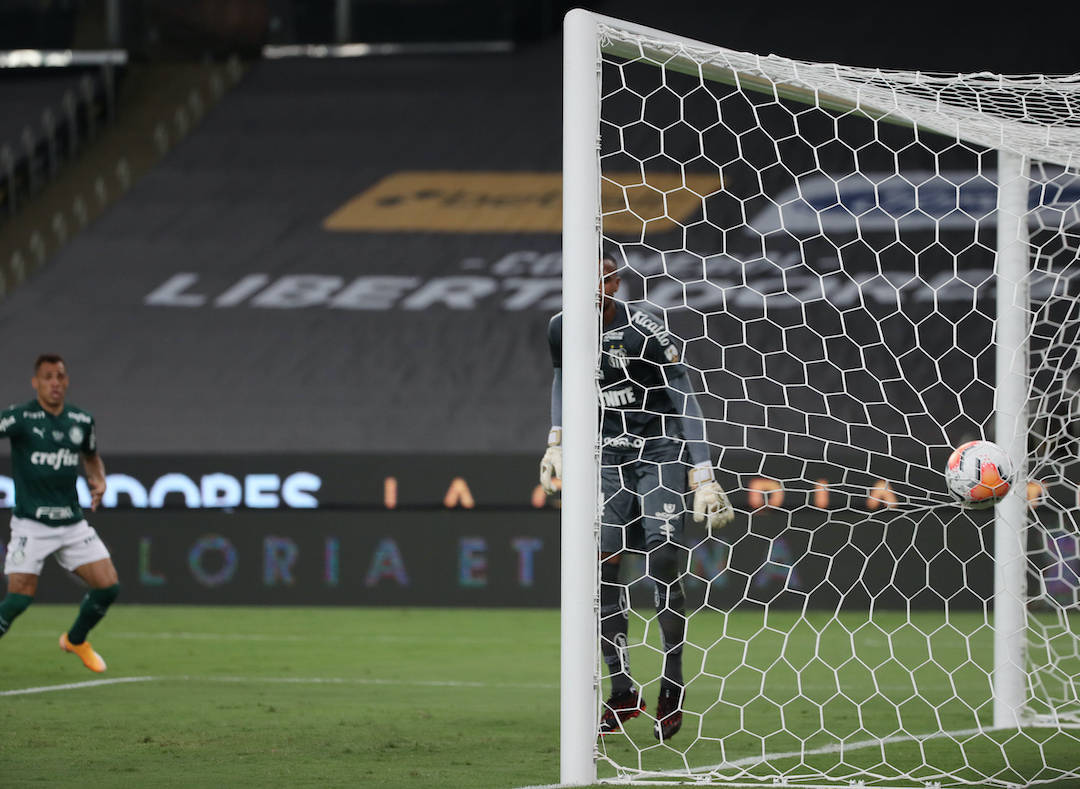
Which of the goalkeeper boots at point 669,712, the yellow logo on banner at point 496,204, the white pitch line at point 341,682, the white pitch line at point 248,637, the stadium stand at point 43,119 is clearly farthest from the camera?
the stadium stand at point 43,119

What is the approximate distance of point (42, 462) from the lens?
7.45 metres

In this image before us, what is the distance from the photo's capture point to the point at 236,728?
563 centimetres

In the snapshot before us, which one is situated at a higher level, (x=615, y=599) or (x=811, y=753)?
(x=615, y=599)

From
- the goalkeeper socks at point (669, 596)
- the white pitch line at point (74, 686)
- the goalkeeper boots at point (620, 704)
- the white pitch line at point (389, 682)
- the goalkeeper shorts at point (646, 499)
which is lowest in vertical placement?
the white pitch line at point (389, 682)

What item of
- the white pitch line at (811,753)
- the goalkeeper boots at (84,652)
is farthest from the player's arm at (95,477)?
the white pitch line at (811,753)

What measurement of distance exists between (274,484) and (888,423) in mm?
4780

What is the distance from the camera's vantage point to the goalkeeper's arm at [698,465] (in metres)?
5.22

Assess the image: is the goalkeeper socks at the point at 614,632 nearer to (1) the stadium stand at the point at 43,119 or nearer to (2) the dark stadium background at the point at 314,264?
(2) the dark stadium background at the point at 314,264

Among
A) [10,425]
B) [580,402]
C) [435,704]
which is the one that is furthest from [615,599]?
[10,425]

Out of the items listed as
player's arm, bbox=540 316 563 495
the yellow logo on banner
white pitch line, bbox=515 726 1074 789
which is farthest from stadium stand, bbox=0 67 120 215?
white pitch line, bbox=515 726 1074 789

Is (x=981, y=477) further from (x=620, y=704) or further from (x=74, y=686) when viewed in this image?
(x=74, y=686)

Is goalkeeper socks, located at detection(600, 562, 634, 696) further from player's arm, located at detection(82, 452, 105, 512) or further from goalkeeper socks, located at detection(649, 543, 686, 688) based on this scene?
player's arm, located at detection(82, 452, 105, 512)

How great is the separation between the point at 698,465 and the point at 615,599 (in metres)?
0.63

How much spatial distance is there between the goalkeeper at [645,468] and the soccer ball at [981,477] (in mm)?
861
